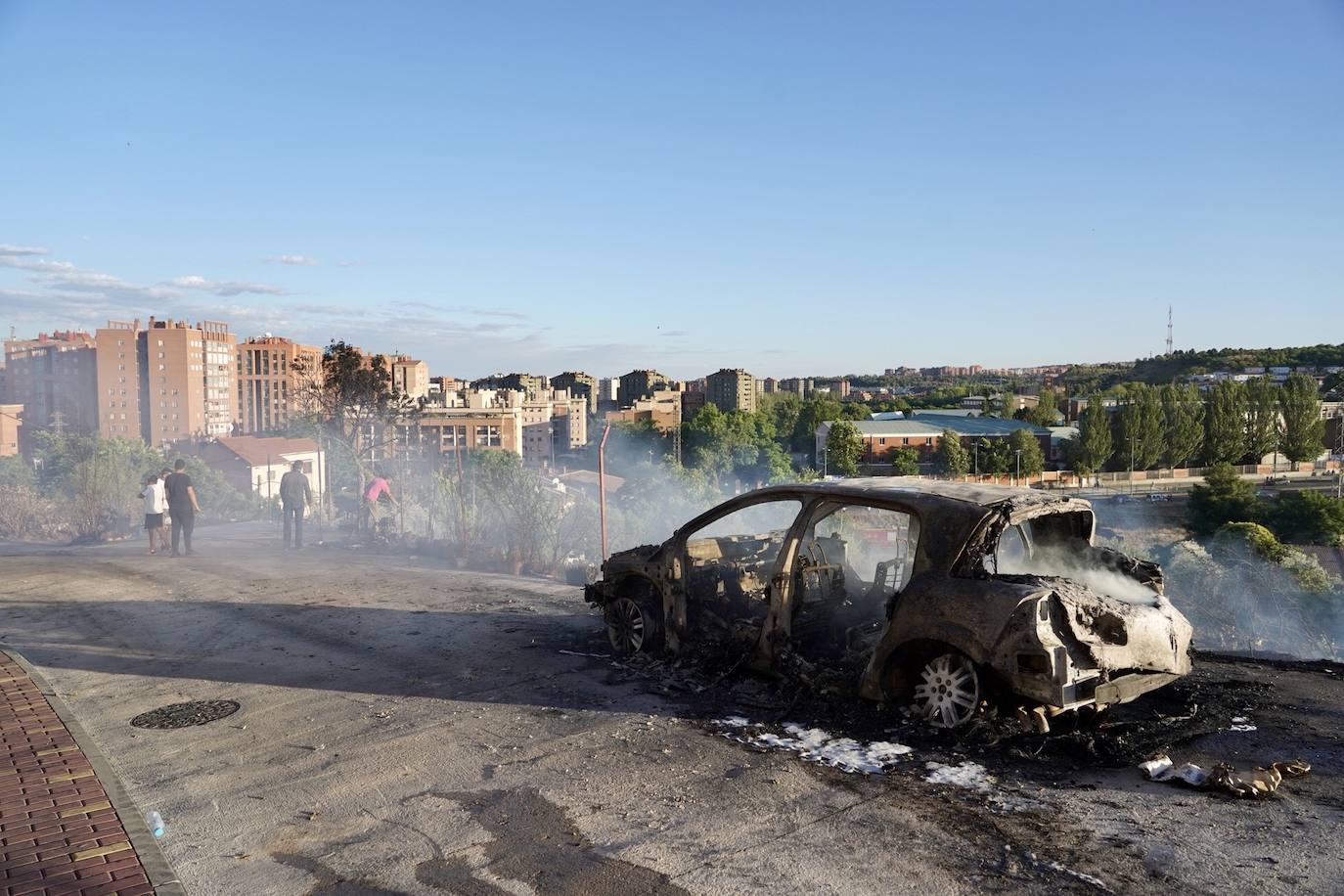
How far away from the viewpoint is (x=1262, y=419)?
85688 mm

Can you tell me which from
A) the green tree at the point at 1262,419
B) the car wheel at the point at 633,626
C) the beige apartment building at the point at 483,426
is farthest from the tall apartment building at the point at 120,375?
the green tree at the point at 1262,419

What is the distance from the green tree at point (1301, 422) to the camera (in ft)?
279

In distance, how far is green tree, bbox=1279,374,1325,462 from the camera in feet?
279

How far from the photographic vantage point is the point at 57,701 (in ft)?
20.8

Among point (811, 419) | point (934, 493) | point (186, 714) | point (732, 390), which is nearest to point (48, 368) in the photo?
point (811, 419)

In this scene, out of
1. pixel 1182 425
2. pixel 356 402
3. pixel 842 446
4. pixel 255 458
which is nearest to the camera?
pixel 356 402

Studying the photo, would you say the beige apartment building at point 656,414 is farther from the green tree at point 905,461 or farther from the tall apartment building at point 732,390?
the green tree at point 905,461

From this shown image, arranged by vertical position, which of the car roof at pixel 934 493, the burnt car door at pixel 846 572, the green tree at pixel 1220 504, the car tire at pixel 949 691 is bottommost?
the green tree at pixel 1220 504

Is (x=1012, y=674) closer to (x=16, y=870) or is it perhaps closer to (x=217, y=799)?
(x=217, y=799)

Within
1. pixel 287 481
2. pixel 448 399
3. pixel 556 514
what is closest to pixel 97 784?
pixel 556 514

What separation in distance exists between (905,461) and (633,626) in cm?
8374

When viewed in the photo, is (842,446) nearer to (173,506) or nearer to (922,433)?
(922,433)

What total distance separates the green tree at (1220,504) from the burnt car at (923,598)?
5033cm

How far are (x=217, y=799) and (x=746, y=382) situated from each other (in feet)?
624
